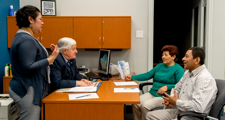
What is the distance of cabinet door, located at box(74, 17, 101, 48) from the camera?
326cm

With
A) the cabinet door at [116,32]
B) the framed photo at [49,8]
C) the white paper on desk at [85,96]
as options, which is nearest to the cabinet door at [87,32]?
the cabinet door at [116,32]

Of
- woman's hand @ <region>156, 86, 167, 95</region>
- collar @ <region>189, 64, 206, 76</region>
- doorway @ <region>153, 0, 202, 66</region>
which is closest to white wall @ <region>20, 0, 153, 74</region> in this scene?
woman's hand @ <region>156, 86, 167, 95</region>

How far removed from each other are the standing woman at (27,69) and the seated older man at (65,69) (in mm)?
375

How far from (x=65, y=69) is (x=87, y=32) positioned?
4.32ft

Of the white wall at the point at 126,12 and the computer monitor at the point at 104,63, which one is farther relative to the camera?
the white wall at the point at 126,12

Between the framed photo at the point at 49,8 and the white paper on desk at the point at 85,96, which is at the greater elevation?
the framed photo at the point at 49,8

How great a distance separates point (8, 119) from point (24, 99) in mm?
759

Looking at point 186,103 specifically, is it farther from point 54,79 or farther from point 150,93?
point 54,79

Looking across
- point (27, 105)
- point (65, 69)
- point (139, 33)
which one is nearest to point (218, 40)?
point (139, 33)

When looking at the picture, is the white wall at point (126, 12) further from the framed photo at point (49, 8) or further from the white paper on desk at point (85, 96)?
the white paper on desk at point (85, 96)

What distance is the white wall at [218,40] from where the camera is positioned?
128 inches

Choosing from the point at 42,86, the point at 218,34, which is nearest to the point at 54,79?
the point at 42,86

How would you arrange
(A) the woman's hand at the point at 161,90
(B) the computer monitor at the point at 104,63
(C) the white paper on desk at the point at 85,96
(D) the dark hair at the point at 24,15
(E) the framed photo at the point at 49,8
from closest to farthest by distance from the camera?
1. (D) the dark hair at the point at 24,15
2. (C) the white paper on desk at the point at 85,96
3. (A) the woman's hand at the point at 161,90
4. (B) the computer monitor at the point at 104,63
5. (E) the framed photo at the point at 49,8

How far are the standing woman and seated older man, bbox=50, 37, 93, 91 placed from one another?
0.38m
